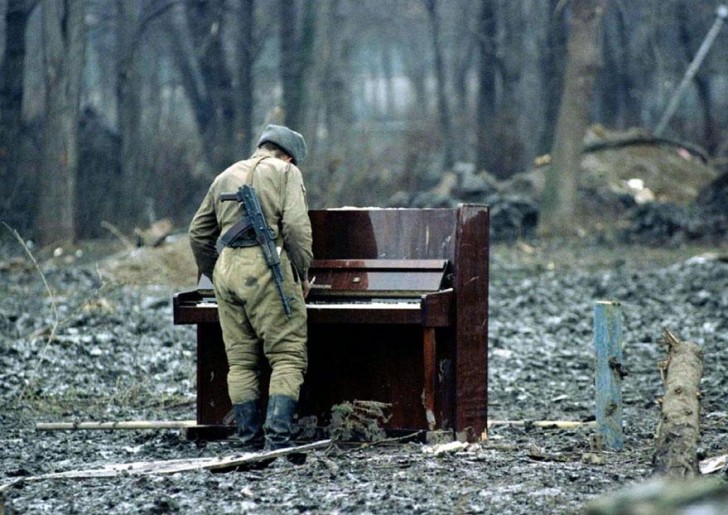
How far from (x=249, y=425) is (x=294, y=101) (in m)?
20.8

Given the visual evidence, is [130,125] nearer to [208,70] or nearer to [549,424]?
[208,70]

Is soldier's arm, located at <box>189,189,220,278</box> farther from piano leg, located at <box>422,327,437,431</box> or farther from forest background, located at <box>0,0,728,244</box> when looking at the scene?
forest background, located at <box>0,0,728,244</box>

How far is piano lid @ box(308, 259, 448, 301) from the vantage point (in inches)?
331

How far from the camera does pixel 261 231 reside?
8.15m

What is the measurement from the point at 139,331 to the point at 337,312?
A: 6.61m

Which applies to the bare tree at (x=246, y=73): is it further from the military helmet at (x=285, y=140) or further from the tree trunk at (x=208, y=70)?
the military helmet at (x=285, y=140)

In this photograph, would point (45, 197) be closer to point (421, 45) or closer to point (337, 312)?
point (337, 312)

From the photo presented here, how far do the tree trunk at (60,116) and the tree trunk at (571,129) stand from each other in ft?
30.3

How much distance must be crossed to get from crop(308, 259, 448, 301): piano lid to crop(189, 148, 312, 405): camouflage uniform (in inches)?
15.2

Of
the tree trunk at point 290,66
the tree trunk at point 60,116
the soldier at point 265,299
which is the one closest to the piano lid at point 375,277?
the soldier at point 265,299

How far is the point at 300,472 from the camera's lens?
740 centimetres

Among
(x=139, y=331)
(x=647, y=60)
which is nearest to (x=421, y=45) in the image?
(x=647, y=60)

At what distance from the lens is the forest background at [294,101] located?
86.2 ft

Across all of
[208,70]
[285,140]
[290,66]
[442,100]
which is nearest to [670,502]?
[285,140]
